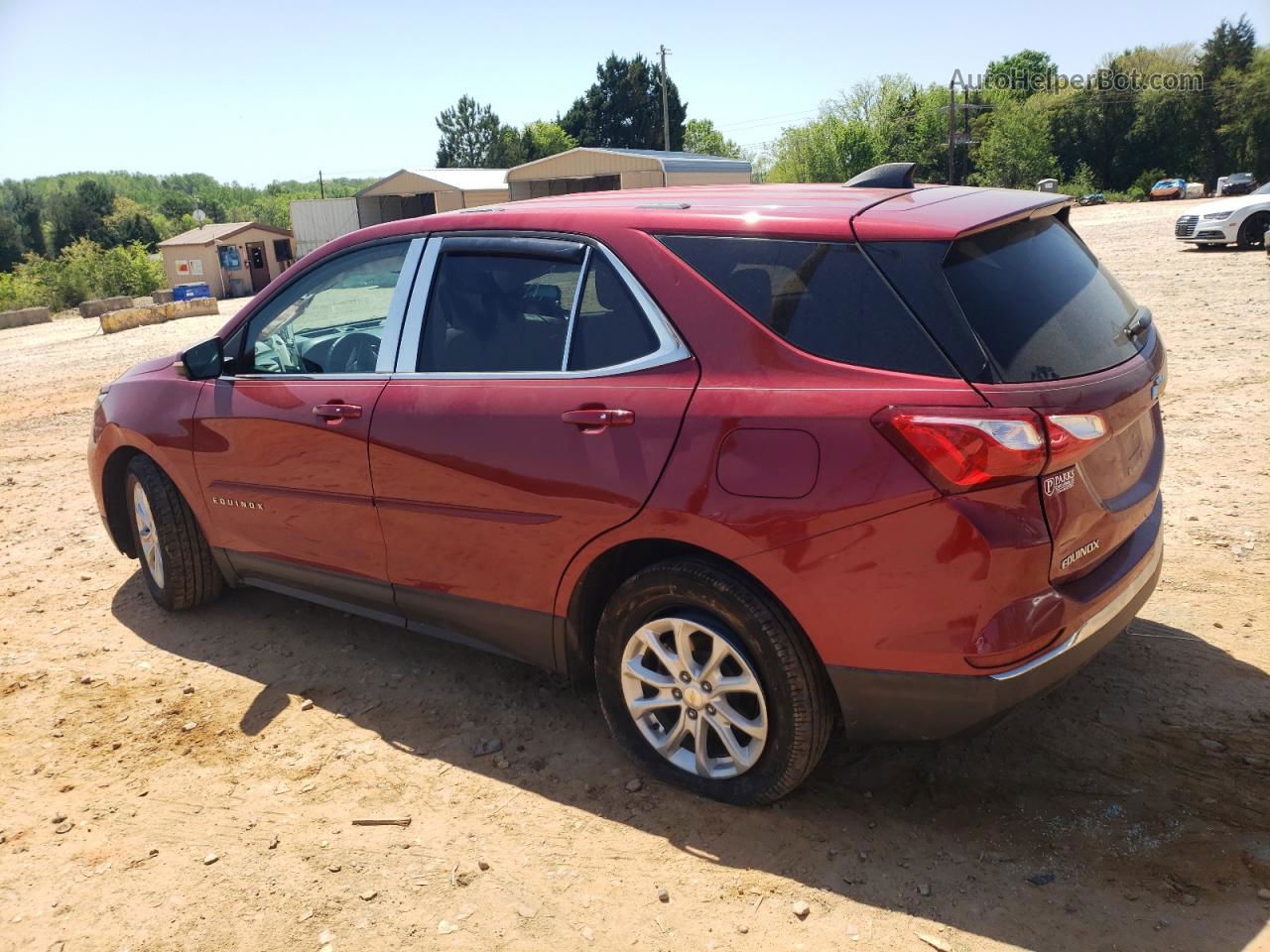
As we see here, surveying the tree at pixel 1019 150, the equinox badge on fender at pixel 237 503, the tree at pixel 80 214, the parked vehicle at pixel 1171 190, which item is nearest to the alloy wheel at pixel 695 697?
the equinox badge on fender at pixel 237 503

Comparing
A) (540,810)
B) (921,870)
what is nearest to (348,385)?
(540,810)

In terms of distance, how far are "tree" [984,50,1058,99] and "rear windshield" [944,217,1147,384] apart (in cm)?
8923

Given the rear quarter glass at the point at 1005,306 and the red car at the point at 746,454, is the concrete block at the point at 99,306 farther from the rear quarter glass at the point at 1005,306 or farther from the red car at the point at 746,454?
the rear quarter glass at the point at 1005,306

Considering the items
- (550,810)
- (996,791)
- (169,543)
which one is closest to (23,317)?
(169,543)

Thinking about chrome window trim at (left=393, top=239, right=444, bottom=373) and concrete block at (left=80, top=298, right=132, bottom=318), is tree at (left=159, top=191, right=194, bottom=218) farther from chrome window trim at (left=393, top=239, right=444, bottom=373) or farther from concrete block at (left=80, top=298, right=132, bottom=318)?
chrome window trim at (left=393, top=239, right=444, bottom=373)

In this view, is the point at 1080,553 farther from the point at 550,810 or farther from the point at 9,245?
the point at 9,245

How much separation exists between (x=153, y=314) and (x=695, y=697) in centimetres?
2854

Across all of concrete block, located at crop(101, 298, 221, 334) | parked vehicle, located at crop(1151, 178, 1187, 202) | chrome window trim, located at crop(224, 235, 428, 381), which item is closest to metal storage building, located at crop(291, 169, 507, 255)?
concrete block, located at crop(101, 298, 221, 334)

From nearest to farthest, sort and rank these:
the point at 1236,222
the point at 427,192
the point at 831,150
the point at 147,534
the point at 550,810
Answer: the point at 550,810, the point at 147,534, the point at 1236,222, the point at 427,192, the point at 831,150

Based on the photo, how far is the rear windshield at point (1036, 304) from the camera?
8.60 ft

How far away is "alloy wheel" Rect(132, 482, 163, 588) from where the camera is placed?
15.9 feet

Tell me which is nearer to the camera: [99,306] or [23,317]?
[23,317]

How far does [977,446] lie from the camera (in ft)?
8.18

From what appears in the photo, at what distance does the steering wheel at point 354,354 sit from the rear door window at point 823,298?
1.46 m
